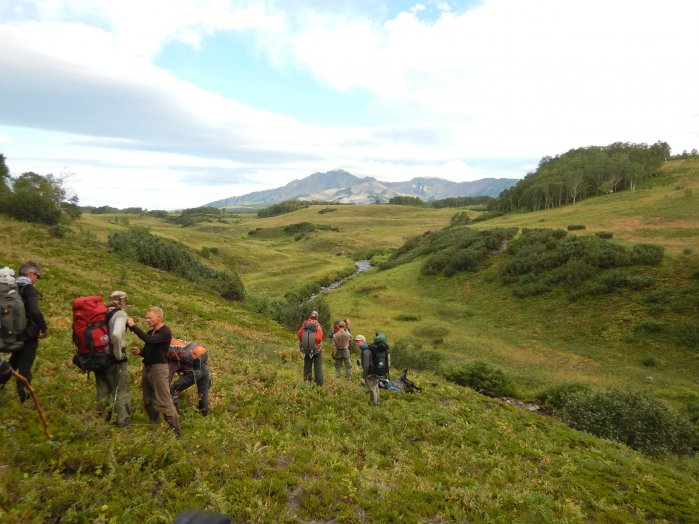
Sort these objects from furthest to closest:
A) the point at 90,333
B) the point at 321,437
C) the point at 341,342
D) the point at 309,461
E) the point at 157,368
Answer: the point at 341,342 < the point at 321,437 < the point at 309,461 < the point at 157,368 < the point at 90,333

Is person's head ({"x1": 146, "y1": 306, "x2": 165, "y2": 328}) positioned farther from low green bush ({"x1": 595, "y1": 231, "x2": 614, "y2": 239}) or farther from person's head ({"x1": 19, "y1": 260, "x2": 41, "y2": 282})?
low green bush ({"x1": 595, "y1": 231, "x2": 614, "y2": 239})

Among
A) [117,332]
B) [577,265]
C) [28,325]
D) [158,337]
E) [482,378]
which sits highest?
[28,325]

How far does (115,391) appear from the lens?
905 centimetres

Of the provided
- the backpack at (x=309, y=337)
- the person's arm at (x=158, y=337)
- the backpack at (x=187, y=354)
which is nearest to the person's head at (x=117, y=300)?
the person's arm at (x=158, y=337)

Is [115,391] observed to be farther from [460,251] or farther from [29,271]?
[460,251]

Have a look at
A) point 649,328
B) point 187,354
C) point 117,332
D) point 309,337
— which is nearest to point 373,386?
point 309,337

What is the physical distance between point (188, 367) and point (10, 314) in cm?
414

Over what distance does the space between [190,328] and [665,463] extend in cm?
2546

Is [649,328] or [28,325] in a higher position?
[28,325]

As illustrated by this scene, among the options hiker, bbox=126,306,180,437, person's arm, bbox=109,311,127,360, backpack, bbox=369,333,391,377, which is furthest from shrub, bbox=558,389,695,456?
person's arm, bbox=109,311,127,360

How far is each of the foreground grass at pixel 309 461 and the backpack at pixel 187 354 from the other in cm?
155

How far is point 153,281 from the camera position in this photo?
116ft

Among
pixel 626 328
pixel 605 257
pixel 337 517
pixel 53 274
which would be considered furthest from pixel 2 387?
pixel 605 257

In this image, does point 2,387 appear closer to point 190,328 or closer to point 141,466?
point 141,466
